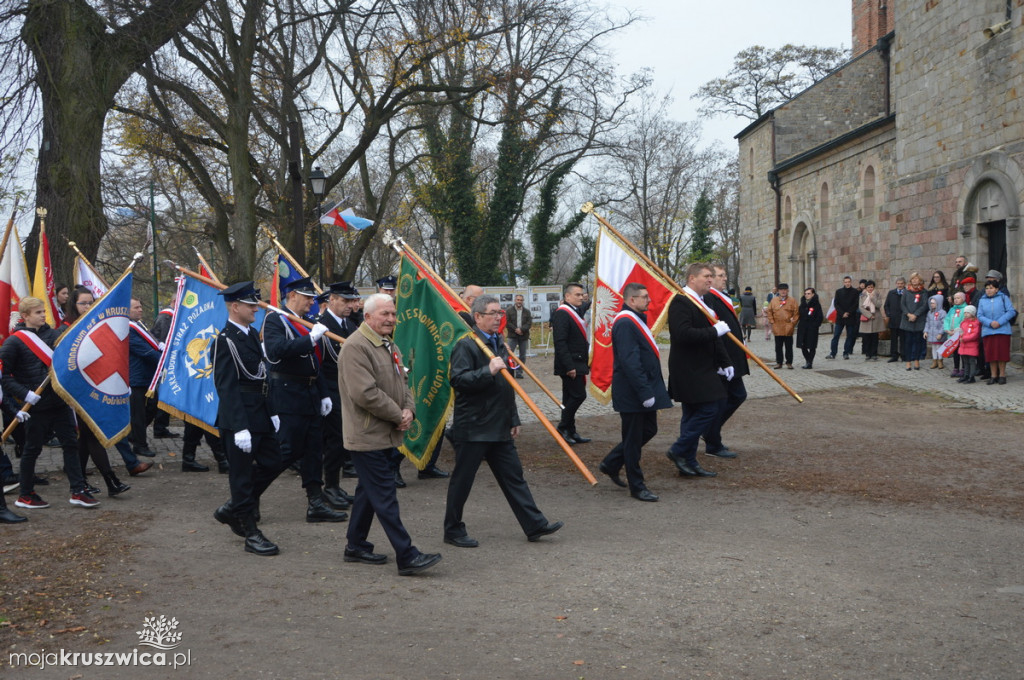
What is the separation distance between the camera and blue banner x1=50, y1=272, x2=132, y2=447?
781cm

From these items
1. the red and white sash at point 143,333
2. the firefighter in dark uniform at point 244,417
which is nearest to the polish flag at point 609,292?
the firefighter in dark uniform at point 244,417

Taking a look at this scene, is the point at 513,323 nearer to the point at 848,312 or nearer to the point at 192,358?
the point at 848,312

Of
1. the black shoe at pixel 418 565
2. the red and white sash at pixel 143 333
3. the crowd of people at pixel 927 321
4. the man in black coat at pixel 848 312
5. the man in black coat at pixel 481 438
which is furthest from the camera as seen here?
the man in black coat at pixel 848 312

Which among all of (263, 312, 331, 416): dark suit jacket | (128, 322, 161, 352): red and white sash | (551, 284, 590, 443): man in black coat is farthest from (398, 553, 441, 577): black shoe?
(128, 322, 161, 352): red and white sash

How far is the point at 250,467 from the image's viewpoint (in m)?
6.28

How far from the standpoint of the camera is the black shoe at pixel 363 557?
586cm

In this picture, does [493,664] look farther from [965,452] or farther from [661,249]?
[661,249]

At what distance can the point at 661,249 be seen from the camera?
5328cm

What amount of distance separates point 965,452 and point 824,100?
28.8 meters

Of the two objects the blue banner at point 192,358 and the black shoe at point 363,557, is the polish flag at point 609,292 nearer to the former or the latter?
the blue banner at point 192,358

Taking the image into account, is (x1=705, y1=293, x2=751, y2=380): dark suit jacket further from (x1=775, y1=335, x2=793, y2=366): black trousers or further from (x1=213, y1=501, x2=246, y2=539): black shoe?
(x1=775, y1=335, x2=793, y2=366): black trousers

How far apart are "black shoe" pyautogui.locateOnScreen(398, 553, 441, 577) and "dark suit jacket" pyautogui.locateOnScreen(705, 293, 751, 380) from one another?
4.31 meters

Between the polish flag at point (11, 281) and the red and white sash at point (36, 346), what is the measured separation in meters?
2.34

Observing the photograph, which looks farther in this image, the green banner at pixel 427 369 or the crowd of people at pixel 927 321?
the crowd of people at pixel 927 321
